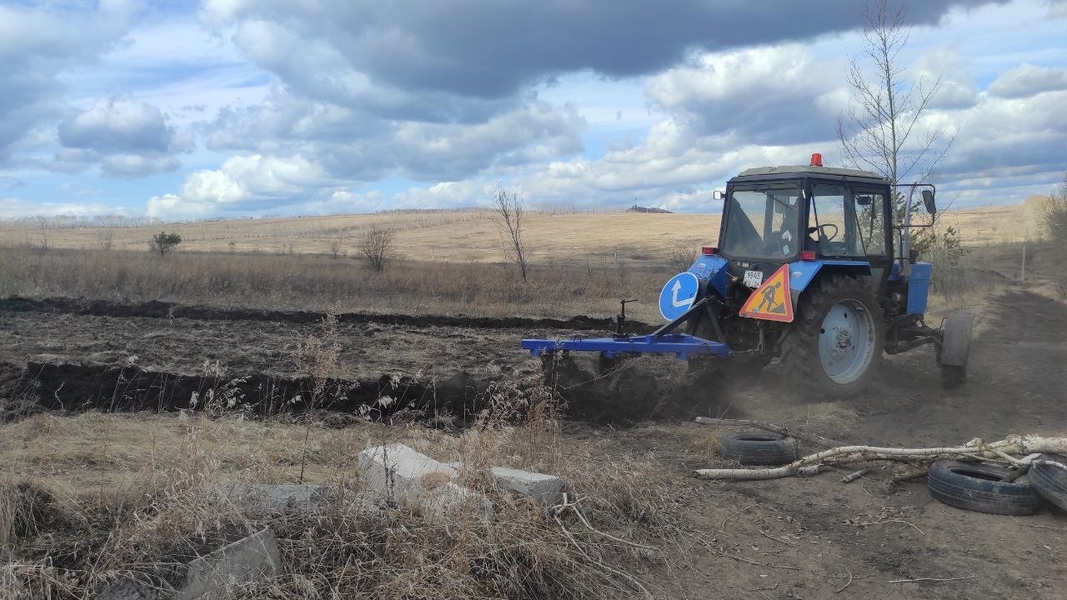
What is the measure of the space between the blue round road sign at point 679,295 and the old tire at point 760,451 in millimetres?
2562

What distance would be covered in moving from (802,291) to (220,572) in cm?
628

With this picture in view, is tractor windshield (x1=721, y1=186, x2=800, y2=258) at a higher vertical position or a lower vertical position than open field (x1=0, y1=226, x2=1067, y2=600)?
higher

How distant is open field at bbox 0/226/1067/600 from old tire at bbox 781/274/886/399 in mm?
223

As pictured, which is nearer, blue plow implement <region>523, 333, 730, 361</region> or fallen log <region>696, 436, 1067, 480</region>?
fallen log <region>696, 436, 1067, 480</region>

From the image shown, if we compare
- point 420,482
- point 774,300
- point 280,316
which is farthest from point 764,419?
point 280,316

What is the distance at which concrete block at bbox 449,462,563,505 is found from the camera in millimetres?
4273

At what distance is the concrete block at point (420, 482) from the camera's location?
3932 millimetres

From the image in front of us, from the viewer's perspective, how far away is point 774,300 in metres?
7.98

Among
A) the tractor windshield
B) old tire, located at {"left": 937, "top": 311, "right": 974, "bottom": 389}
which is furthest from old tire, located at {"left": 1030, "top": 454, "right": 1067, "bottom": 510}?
old tire, located at {"left": 937, "top": 311, "right": 974, "bottom": 389}

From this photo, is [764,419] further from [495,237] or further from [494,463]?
[495,237]

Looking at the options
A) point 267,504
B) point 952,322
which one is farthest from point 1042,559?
point 952,322

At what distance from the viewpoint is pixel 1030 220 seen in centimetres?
6306

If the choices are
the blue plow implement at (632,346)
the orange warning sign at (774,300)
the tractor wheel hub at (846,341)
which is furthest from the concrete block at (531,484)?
the tractor wheel hub at (846,341)

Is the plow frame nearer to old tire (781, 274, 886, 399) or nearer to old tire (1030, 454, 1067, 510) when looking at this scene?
old tire (781, 274, 886, 399)
